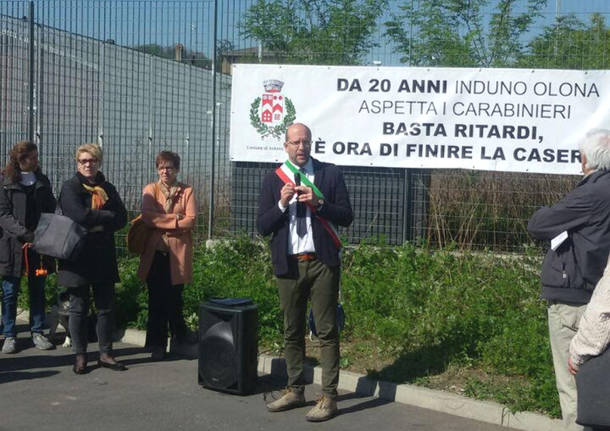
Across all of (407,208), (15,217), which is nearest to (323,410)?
(15,217)

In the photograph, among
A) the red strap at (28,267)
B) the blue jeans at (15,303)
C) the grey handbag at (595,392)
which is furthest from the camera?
the blue jeans at (15,303)

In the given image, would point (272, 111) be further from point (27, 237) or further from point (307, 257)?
point (307, 257)

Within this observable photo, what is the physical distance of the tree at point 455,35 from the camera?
10.2m

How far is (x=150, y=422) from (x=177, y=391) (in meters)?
0.80

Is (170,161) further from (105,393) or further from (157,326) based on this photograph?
(105,393)

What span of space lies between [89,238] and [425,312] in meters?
3.02

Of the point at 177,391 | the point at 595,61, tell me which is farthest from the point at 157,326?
the point at 595,61

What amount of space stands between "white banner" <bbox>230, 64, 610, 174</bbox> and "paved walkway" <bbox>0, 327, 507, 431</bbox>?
142 inches

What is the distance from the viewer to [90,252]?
305 inches

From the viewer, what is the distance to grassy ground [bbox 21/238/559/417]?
23.7 feet

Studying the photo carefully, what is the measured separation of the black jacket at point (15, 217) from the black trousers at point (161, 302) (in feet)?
3.77

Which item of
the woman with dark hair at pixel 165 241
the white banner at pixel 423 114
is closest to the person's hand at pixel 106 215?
the woman with dark hair at pixel 165 241

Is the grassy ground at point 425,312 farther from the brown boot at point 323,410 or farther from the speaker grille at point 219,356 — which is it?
the speaker grille at point 219,356

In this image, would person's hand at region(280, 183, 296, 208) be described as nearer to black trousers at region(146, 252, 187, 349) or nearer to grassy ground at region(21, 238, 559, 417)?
grassy ground at region(21, 238, 559, 417)
